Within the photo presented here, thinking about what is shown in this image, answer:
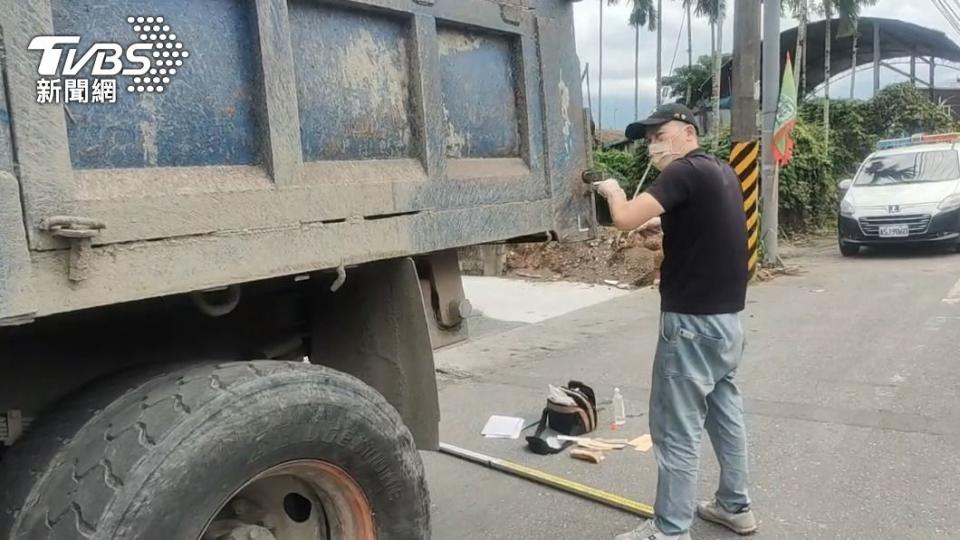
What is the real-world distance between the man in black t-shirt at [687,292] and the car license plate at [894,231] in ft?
34.8

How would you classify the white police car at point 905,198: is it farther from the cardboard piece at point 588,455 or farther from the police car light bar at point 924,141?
the cardboard piece at point 588,455

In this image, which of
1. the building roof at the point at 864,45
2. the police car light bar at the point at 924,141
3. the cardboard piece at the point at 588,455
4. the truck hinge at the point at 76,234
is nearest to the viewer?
the truck hinge at the point at 76,234

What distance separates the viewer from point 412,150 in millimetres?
2521

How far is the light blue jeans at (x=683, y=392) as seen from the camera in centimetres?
324

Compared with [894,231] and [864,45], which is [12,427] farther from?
[864,45]

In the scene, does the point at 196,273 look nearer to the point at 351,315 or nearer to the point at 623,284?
the point at 351,315

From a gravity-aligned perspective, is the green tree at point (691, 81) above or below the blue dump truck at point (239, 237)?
above

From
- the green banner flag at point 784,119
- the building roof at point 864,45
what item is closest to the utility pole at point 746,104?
the green banner flag at point 784,119

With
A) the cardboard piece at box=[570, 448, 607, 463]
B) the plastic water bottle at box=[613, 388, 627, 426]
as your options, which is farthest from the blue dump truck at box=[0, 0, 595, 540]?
the plastic water bottle at box=[613, 388, 627, 426]

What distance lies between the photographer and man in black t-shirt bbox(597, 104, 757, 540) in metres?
3.21

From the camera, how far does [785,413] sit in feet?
17.3

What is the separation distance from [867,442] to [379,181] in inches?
142

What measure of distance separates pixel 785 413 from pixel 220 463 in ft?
14.0

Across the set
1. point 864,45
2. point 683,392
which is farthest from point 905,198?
point 864,45
